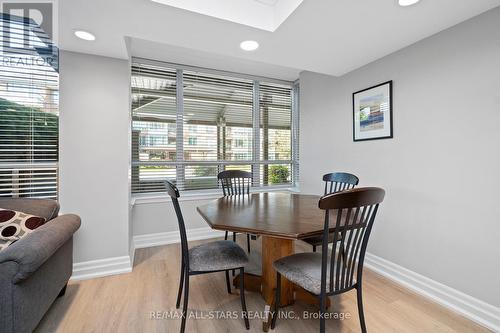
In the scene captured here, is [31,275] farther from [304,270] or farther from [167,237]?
[167,237]

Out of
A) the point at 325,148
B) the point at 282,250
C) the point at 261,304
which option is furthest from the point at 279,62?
the point at 261,304

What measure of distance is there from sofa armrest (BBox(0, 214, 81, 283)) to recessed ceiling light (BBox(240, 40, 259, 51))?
7.15ft

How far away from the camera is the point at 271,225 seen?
1.46 metres

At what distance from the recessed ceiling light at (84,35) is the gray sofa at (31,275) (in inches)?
61.3

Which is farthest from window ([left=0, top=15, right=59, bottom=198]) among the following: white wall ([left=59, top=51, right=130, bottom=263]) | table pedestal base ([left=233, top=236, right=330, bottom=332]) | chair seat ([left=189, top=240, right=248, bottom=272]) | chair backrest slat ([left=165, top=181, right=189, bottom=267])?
table pedestal base ([left=233, top=236, right=330, bottom=332])

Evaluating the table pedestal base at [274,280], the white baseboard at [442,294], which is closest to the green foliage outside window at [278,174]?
the white baseboard at [442,294]

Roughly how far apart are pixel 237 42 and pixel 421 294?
2.89 metres

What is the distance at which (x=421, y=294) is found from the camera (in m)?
2.06

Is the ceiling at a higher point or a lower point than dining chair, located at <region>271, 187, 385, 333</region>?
higher

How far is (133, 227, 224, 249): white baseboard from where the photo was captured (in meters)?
3.07

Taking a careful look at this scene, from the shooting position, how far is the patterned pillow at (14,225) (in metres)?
1.64

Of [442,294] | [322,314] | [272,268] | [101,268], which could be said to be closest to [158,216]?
[101,268]

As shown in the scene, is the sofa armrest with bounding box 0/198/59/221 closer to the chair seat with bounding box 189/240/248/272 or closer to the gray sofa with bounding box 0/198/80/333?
the gray sofa with bounding box 0/198/80/333

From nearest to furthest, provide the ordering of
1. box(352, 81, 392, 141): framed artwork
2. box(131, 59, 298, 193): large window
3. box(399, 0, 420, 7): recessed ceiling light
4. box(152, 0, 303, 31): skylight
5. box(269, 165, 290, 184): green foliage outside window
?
box(399, 0, 420, 7): recessed ceiling light
box(152, 0, 303, 31): skylight
box(352, 81, 392, 141): framed artwork
box(131, 59, 298, 193): large window
box(269, 165, 290, 184): green foliage outside window
